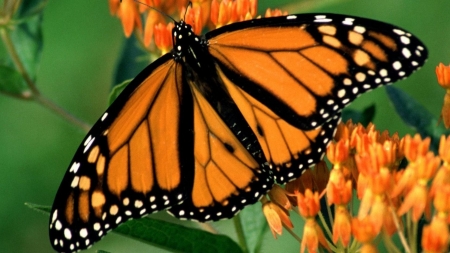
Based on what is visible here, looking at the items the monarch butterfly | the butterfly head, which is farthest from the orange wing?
the butterfly head

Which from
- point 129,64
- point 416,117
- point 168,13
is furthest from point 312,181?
point 129,64

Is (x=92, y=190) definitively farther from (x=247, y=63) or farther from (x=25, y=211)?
(x=25, y=211)

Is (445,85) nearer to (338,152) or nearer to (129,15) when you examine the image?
(338,152)

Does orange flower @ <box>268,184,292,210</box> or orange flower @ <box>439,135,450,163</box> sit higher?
orange flower @ <box>439,135,450,163</box>

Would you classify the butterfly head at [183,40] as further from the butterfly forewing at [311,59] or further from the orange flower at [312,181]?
the orange flower at [312,181]

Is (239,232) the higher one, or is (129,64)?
(129,64)

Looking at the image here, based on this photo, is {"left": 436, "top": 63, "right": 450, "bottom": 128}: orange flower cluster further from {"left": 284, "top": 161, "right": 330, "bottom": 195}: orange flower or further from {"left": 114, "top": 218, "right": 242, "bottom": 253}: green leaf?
{"left": 114, "top": 218, "right": 242, "bottom": 253}: green leaf

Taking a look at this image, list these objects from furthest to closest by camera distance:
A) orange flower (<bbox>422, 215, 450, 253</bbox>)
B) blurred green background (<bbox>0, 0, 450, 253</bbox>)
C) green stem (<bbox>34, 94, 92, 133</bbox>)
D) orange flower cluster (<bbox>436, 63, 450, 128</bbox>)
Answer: blurred green background (<bbox>0, 0, 450, 253</bbox>) < green stem (<bbox>34, 94, 92, 133</bbox>) < orange flower cluster (<bbox>436, 63, 450, 128</bbox>) < orange flower (<bbox>422, 215, 450, 253</bbox>)
